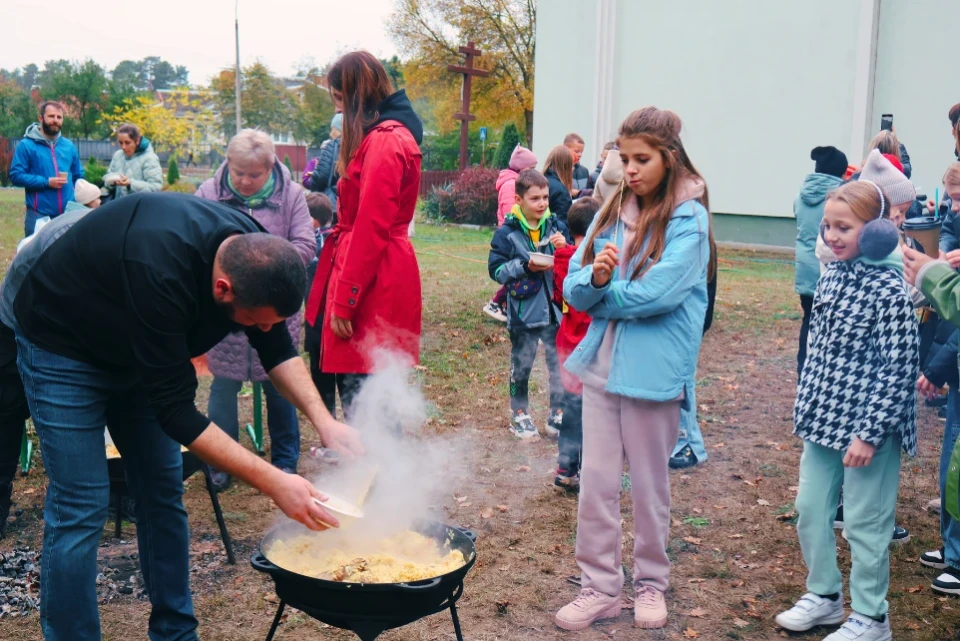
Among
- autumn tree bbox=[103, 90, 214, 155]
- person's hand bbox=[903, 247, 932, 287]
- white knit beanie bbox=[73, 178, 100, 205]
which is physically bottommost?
person's hand bbox=[903, 247, 932, 287]

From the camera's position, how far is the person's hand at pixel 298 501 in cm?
263

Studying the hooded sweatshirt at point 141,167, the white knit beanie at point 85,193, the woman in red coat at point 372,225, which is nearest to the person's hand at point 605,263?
the woman in red coat at point 372,225

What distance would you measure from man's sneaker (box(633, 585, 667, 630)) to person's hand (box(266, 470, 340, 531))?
159 cm

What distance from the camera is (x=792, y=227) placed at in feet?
60.3

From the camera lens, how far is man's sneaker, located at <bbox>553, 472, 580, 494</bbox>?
5184 mm

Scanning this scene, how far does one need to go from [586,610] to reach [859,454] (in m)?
1.28

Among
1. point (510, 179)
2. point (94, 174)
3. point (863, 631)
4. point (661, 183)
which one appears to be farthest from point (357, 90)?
point (94, 174)

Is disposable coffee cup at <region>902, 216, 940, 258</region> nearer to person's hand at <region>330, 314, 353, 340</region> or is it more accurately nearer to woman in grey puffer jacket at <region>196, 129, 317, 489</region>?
person's hand at <region>330, 314, 353, 340</region>

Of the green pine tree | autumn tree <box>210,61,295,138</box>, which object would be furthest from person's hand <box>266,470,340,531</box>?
autumn tree <box>210,61,295,138</box>

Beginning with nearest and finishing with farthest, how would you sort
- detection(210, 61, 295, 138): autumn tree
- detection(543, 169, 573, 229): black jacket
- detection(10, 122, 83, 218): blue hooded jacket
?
detection(543, 169, 573, 229): black jacket
detection(10, 122, 83, 218): blue hooded jacket
detection(210, 61, 295, 138): autumn tree

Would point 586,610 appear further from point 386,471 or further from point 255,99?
point 255,99

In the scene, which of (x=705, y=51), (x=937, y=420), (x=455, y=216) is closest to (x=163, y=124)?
(x=455, y=216)

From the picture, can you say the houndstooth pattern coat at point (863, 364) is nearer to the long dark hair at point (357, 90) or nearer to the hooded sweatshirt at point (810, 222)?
the long dark hair at point (357, 90)

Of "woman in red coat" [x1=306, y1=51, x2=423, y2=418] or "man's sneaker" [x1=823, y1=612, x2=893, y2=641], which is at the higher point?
"woman in red coat" [x1=306, y1=51, x2=423, y2=418]
